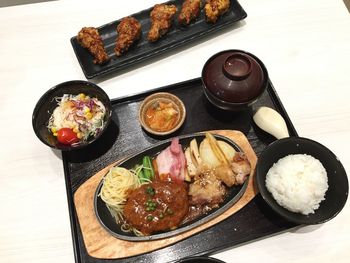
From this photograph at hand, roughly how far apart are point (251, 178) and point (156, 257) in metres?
0.80

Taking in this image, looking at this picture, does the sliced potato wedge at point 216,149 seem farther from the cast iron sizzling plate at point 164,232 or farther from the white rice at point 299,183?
the white rice at point 299,183

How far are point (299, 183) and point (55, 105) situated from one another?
1.79 m

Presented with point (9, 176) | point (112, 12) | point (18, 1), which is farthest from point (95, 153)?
point (18, 1)

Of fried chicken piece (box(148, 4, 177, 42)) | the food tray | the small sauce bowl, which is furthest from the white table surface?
the small sauce bowl

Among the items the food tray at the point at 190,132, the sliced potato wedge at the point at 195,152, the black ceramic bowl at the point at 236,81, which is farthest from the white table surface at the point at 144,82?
the sliced potato wedge at the point at 195,152

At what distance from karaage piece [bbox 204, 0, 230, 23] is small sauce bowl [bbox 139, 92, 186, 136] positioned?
859 millimetres

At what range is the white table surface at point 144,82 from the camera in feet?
6.95

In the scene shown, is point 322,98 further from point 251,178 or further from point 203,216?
point 203,216

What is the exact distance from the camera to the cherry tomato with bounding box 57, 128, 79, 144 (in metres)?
2.26

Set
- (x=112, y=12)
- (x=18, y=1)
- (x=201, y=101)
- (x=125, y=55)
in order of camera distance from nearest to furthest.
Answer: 1. (x=201, y=101)
2. (x=125, y=55)
3. (x=112, y=12)
4. (x=18, y=1)

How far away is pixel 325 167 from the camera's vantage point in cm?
207

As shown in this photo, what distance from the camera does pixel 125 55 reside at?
276 cm

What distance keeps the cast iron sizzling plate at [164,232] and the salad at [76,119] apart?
0.35 meters

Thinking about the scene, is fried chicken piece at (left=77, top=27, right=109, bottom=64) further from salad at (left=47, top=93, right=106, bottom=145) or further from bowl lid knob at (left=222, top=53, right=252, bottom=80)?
bowl lid knob at (left=222, top=53, right=252, bottom=80)
